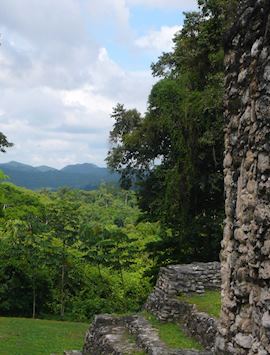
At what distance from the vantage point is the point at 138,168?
1794 centimetres

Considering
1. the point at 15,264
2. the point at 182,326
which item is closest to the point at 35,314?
the point at 15,264

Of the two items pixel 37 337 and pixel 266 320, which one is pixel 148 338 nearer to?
pixel 37 337

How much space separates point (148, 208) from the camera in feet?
59.2

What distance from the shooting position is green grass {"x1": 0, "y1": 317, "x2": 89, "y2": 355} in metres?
12.6

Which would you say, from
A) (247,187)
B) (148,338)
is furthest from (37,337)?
(247,187)

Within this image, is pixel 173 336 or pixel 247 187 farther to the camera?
pixel 173 336

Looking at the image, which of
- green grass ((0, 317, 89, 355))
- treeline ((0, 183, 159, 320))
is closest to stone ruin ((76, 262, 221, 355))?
green grass ((0, 317, 89, 355))

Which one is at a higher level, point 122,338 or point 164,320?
point 164,320

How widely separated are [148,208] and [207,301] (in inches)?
304

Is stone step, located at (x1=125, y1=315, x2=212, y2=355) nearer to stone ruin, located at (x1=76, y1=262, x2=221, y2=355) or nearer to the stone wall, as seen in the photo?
stone ruin, located at (x1=76, y1=262, x2=221, y2=355)

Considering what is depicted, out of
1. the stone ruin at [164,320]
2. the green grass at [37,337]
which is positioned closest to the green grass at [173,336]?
the stone ruin at [164,320]

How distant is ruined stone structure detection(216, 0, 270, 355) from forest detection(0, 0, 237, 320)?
26.9 ft

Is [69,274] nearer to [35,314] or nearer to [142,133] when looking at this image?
[35,314]

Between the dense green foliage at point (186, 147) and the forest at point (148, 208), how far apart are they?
0.03 metres
